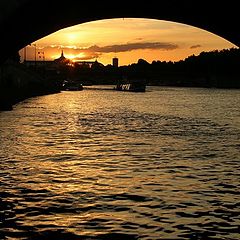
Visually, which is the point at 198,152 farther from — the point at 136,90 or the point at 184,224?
the point at 136,90

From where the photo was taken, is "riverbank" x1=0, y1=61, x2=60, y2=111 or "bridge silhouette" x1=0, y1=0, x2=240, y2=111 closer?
"bridge silhouette" x1=0, y1=0, x2=240, y2=111

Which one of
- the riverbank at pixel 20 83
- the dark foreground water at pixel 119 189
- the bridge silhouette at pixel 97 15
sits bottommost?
the dark foreground water at pixel 119 189

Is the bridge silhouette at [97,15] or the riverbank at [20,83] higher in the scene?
the bridge silhouette at [97,15]

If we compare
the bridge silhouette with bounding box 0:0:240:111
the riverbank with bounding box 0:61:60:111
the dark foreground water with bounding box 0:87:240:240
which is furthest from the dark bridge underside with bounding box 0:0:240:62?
the riverbank with bounding box 0:61:60:111

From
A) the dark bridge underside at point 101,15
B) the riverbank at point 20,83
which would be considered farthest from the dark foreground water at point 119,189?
the riverbank at point 20,83

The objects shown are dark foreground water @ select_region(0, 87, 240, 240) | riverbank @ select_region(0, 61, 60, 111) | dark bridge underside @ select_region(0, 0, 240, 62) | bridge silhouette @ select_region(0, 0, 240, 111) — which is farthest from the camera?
riverbank @ select_region(0, 61, 60, 111)

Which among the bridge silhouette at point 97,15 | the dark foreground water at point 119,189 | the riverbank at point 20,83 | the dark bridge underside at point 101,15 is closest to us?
the dark foreground water at point 119,189

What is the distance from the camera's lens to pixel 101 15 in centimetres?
1877

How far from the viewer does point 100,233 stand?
14078 mm

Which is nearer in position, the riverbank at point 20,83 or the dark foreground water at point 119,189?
the dark foreground water at point 119,189

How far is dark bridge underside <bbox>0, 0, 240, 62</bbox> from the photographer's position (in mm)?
15273

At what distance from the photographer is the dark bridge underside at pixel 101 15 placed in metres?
15.3

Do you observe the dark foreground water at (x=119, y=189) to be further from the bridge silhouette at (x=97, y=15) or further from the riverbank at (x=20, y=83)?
the riverbank at (x=20, y=83)

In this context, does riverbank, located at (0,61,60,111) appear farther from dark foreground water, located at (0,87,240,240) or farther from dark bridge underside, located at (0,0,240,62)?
dark bridge underside, located at (0,0,240,62)
